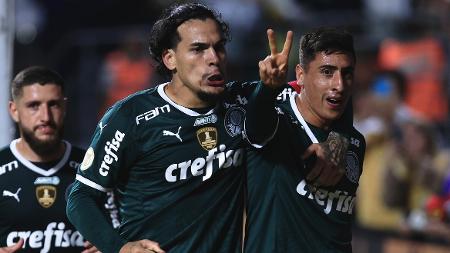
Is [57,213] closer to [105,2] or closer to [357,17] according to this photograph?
[357,17]

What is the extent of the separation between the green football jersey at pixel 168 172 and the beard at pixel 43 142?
3.79ft

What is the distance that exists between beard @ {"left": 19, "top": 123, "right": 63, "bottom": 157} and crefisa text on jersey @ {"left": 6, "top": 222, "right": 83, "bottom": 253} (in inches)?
21.0

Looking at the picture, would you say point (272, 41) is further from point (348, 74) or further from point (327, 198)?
point (327, 198)

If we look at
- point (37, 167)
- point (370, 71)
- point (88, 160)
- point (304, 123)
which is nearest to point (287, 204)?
point (304, 123)

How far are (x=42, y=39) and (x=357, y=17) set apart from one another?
501cm

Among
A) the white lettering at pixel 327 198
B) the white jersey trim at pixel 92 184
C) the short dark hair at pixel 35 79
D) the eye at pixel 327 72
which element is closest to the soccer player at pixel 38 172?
the short dark hair at pixel 35 79

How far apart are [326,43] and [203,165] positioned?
1.07 meters

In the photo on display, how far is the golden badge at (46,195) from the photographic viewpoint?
7195 mm

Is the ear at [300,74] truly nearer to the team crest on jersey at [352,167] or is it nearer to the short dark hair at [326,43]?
the short dark hair at [326,43]

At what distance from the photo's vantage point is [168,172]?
6.12 meters

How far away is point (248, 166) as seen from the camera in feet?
20.8

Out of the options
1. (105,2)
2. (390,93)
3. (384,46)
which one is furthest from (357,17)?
(105,2)

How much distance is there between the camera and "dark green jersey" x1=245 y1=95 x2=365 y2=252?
625 centimetres

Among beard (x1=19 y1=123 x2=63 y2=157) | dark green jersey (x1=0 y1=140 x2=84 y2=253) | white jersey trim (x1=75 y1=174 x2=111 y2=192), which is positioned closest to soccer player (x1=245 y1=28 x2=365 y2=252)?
white jersey trim (x1=75 y1=174 x2=111 y2=192)
